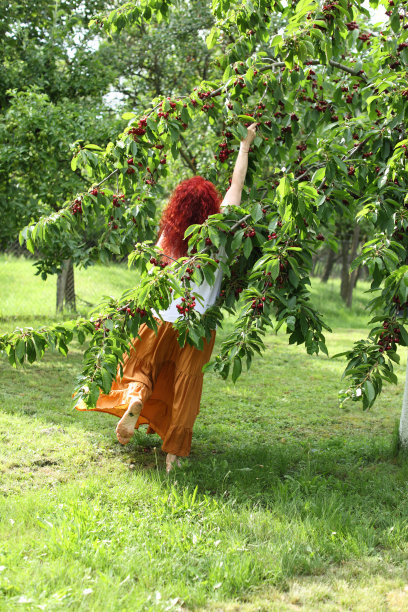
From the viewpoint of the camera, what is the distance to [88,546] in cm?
289

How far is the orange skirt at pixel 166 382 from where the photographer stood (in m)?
4.02

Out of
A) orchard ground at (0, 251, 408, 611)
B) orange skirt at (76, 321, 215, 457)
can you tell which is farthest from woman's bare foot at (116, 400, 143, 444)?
orchard ground at (0, 251, 408, 611)

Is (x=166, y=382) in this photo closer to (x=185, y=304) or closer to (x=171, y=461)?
(x=171, y=461)

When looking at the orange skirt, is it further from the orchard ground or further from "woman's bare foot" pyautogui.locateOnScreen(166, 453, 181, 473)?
the orchard ground

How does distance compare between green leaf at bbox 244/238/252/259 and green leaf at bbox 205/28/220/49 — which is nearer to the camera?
green leaf at bbox 244/238/252/259

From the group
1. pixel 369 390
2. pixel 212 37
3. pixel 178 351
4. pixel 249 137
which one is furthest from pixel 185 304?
pixel 212 37

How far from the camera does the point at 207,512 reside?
3346 mm

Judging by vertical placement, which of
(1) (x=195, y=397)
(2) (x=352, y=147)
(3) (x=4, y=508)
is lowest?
(3) (x=4, y=508)

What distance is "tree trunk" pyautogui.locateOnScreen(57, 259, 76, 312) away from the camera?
10.6 meters

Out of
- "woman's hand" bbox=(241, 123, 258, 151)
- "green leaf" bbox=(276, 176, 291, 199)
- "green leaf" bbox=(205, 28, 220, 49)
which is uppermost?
"green leaf" bbox=(205, 28, 220, 49)

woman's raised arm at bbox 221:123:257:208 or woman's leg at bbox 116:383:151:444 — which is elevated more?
woman's raised arm at bbox 221:123:257:208

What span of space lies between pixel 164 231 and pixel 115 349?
1.11 metres

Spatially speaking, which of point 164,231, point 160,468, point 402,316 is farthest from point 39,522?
point 402,316

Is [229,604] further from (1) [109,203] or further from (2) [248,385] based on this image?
(2) [248,385]
